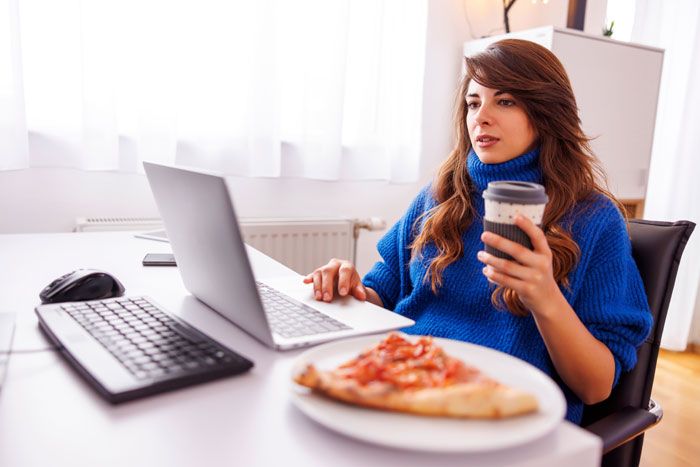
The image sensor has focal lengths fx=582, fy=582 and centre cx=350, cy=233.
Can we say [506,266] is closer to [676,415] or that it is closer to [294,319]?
[294,319]

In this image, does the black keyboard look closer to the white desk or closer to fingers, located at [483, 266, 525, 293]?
the white desk

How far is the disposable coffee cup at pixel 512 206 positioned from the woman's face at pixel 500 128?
19.4 inches

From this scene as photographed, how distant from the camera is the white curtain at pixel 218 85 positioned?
5.84 ft

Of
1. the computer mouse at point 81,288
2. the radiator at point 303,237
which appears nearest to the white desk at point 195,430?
the computer mouse at point 81,288

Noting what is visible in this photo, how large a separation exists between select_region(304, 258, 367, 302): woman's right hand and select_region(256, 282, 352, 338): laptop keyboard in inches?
2.3

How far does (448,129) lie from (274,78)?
3.04 ft

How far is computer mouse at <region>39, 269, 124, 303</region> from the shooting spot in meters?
0.93

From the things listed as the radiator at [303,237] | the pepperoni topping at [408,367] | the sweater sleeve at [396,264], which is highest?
the pepperoni topping at [408,367]

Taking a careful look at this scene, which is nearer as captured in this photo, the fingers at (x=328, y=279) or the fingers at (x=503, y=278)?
the fingers at (x=503, y=278)

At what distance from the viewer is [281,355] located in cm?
75

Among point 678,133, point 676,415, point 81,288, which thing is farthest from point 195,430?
point 678,133

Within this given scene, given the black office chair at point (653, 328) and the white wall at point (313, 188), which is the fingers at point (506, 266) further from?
the white wall at point (313, 188)

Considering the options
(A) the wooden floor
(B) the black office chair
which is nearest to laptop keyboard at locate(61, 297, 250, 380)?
(B) the black office chair

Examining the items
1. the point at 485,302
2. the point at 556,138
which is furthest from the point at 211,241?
the point at 556,138
